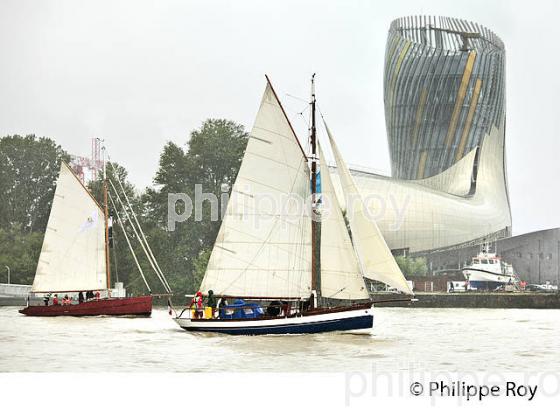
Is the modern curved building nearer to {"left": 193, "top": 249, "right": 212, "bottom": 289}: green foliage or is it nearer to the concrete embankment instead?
the concrete embankment

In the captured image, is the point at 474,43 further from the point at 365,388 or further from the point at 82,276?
the point at 365,388

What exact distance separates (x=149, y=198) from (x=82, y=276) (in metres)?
16.7

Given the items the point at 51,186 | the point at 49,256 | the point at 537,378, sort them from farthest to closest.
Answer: the point at 51,186 → the point at 49,256 → the point at 537,378

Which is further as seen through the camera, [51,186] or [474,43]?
[474,43]

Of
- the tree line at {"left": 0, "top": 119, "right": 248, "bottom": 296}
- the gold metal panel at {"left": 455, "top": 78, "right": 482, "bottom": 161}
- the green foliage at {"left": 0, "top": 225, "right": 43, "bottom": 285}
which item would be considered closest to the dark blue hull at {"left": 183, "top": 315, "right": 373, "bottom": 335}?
the tree line at {"left": 0, "top": 119, "right": 248, "bottom": 296}

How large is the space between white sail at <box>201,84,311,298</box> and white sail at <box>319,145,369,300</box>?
0.54m

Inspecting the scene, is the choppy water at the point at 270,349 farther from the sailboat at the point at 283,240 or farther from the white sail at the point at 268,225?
the white sail at the point at 268,225

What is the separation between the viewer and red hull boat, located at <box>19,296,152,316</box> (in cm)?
3144

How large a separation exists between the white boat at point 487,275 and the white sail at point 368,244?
34.6 metres

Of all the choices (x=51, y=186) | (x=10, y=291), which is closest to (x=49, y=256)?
(x=10, y=291)

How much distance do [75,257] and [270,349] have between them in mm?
13029

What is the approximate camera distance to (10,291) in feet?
129

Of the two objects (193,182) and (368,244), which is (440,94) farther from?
Answer: (368,244)

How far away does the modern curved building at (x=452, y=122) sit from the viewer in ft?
222
